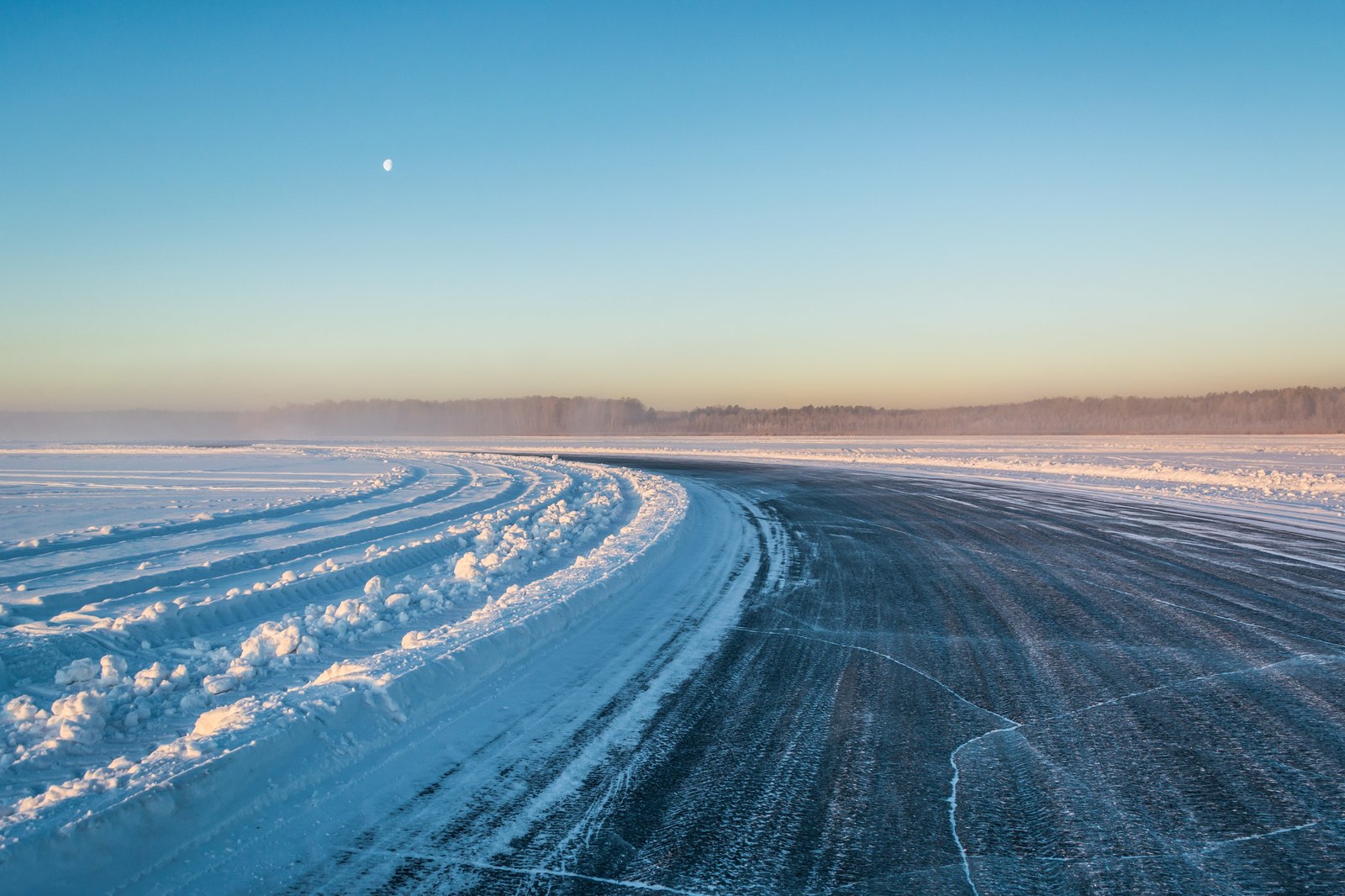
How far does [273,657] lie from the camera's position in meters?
5.12

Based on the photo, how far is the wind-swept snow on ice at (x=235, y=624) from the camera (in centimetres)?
331

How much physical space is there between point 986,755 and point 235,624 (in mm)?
6188

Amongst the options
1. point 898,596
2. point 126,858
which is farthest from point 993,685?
point 126,858

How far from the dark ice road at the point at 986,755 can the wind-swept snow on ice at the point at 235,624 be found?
55.6 inches

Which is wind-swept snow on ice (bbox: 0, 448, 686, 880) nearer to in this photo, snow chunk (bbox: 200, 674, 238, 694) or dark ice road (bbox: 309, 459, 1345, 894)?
snow chunk (bbox: 200, 674, 238, 694)

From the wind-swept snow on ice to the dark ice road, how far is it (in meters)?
1.41

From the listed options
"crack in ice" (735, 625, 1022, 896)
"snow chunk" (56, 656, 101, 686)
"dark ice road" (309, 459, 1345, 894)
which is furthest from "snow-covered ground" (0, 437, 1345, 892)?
"crack in ice" (735, 625, 1022, 896)

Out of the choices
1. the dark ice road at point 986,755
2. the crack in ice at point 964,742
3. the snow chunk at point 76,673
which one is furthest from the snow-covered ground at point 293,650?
the crack in ice at point 964,742

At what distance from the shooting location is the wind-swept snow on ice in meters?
3.31

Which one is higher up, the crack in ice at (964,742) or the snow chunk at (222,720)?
the snow chunk at (222,720)

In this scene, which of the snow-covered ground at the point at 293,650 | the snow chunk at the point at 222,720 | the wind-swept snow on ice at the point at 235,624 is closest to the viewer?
the snow-covered ground at the point at 293,650

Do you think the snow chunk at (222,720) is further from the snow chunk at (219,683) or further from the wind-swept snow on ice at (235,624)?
the snow chunk at (219,683)

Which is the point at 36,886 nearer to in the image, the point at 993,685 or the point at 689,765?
the point at 689,765

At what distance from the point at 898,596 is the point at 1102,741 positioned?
350 centimetres
